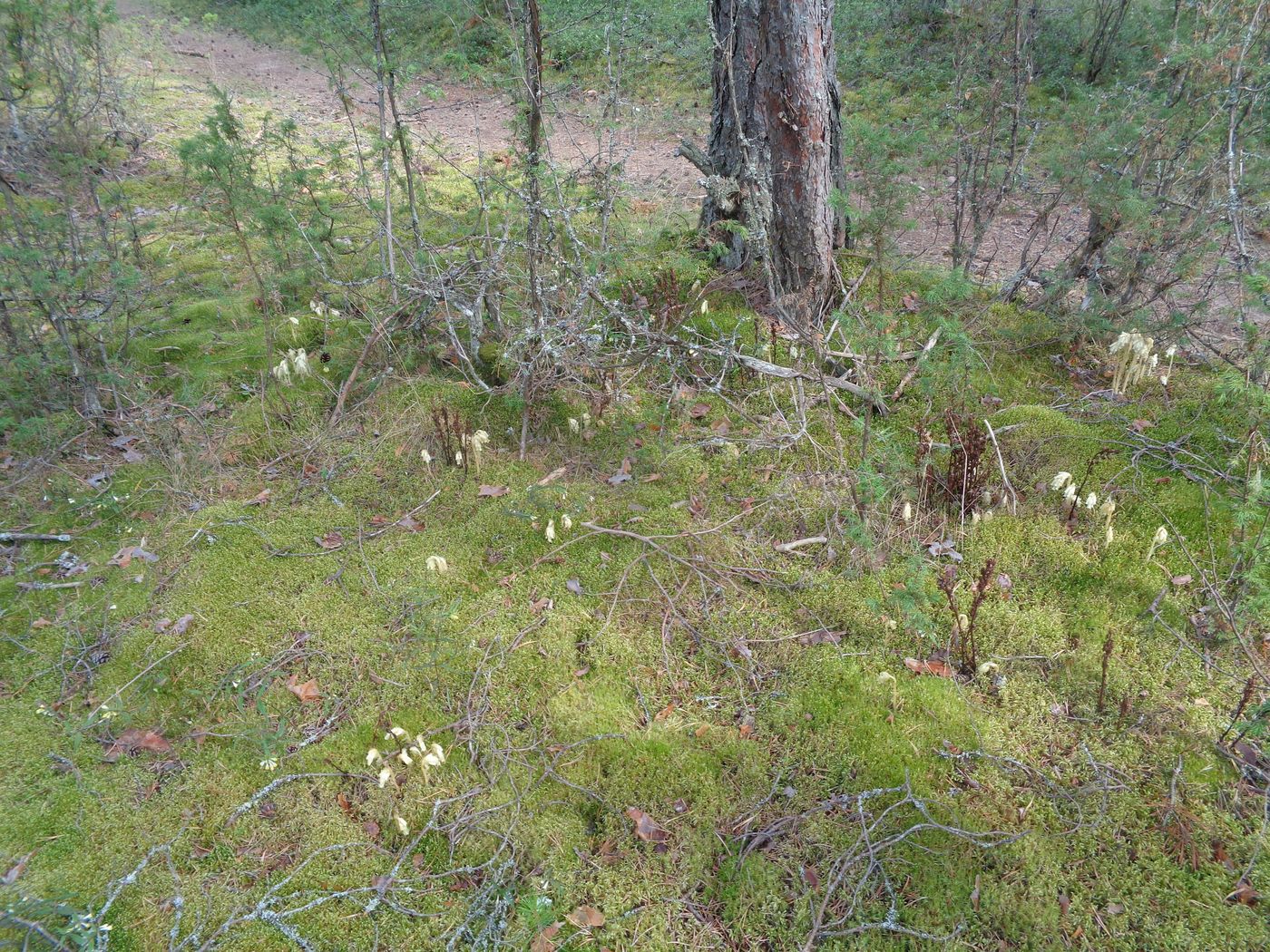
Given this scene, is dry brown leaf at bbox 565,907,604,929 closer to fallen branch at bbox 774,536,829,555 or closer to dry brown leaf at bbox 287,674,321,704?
dry brown leaf at bbox 287,674,321,704

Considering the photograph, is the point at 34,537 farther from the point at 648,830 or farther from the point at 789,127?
the point at 789,127

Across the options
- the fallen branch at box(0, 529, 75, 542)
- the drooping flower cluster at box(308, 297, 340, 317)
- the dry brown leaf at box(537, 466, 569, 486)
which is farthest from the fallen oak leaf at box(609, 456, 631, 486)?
the fallen branch at box(0, 529, 75, 542)

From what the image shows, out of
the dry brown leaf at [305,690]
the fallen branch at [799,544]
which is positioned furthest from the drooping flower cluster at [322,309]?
the fallen branch at [799,544]

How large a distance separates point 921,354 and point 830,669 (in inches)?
84.1

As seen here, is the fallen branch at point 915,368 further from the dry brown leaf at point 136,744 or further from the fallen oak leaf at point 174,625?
the dry brown leaf at point 136,744

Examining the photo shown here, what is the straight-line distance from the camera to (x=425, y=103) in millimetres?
12422

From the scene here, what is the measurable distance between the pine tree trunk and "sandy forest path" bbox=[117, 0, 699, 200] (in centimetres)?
212

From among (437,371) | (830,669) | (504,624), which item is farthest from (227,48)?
(830,669)

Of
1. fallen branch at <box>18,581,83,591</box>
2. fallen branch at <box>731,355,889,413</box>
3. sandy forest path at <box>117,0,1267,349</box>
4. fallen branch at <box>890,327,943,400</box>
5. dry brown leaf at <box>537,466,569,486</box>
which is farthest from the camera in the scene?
sandy forest path at <box>117,0,1267,349</box>

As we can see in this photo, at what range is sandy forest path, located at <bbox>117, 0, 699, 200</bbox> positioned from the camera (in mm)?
8828

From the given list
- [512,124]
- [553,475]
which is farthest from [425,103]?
[553,475]

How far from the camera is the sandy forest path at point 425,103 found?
883cm

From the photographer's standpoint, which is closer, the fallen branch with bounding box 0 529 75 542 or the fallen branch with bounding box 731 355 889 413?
the fallen branch with bounding box 0 529 75 542

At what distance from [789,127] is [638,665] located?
11.9ft
